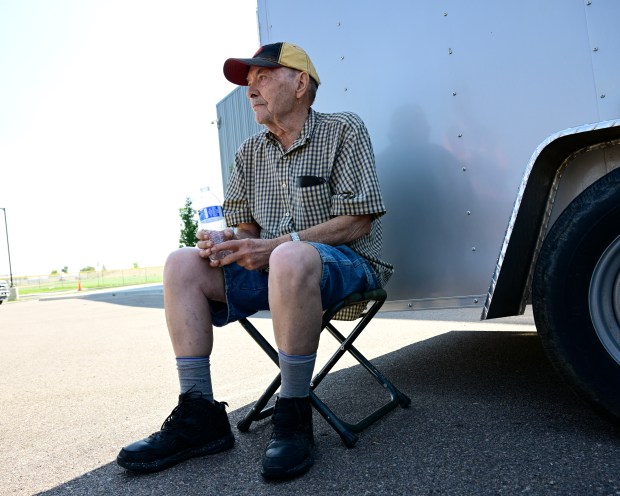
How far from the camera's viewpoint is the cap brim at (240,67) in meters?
2.33

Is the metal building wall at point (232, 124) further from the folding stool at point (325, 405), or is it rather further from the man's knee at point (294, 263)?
the man's knee at point (294, 263)

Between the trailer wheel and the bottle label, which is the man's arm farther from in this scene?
the trailer wheel

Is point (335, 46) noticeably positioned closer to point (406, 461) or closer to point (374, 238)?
point (374, 238)

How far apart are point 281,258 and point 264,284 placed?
0.95 ft

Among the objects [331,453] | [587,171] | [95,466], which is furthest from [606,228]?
[95,466]

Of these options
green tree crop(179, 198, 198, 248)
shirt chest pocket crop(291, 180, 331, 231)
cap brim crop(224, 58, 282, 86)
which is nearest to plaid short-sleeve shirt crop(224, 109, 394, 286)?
shirt chest pocket crop(291, 180, 331, 231)

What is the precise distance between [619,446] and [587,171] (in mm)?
894

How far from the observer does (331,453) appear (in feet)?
6.49

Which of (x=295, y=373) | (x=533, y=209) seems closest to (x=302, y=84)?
(x=533, y=209)

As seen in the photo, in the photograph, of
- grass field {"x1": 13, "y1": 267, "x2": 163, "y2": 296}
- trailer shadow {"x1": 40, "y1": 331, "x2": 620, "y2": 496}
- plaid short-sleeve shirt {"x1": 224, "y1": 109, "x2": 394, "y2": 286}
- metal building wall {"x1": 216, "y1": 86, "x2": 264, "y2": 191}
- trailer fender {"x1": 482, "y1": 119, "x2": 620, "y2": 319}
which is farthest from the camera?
grass field {"x1": 13, "y1": 267, "x2": 163, "y2": 296}

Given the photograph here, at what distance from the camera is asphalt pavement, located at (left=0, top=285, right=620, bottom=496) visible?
5.57 ft

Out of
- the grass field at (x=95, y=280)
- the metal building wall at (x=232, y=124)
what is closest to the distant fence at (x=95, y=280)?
the grass field at (x=95, y=280)

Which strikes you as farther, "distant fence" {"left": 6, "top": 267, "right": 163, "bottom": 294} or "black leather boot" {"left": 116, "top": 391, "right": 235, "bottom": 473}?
"distant fence" {"left": 6, "top": 267, "right": 163, "bottom": 294}

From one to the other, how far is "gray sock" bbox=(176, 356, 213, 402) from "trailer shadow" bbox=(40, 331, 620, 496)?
250 millimetres
